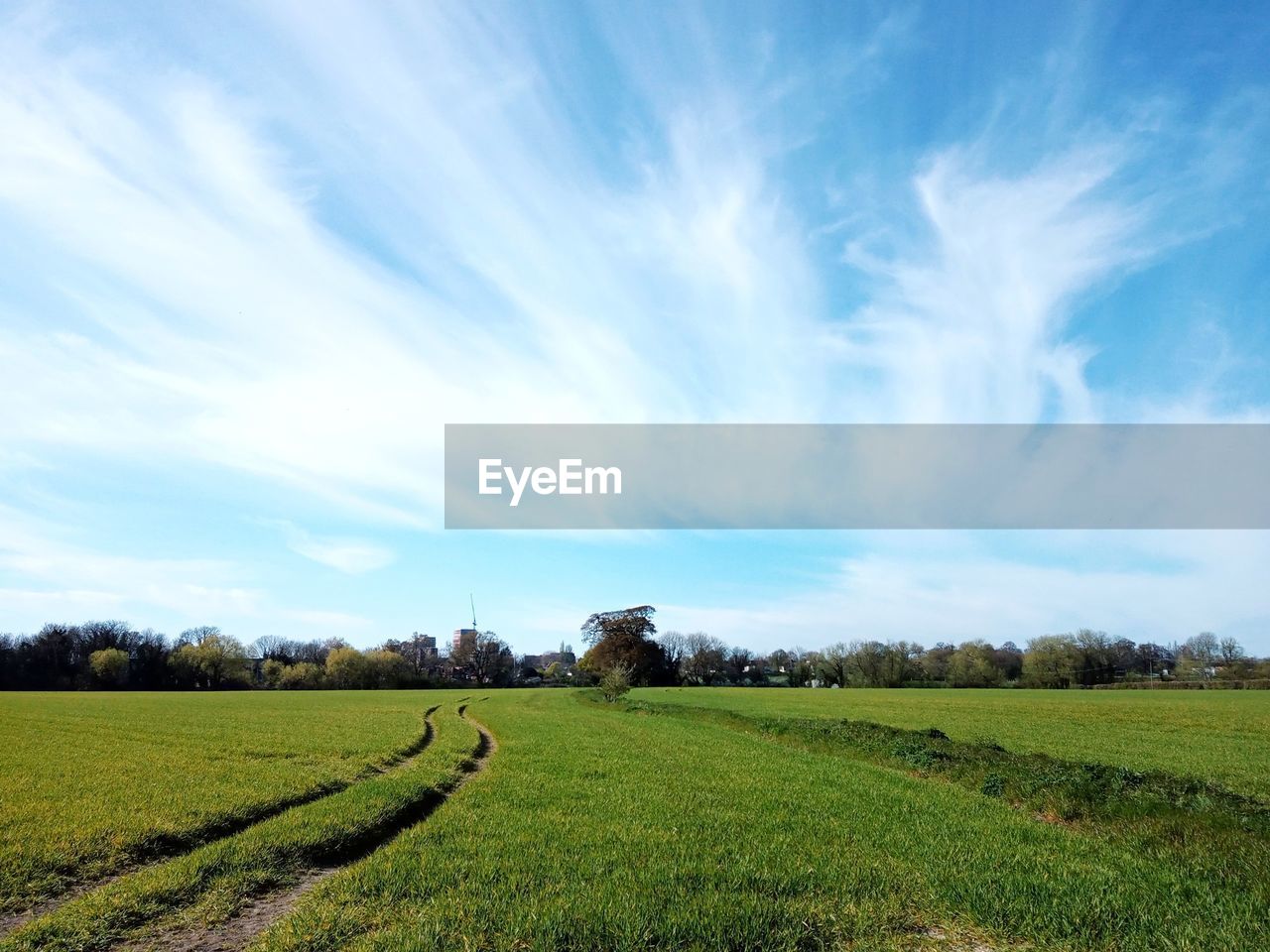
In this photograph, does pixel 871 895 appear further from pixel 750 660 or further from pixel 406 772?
pixel 750 660

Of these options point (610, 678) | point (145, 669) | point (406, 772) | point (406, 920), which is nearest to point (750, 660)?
point (610, 678)

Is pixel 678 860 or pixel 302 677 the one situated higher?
pixel 678 860

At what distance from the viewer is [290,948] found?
7.84 metres

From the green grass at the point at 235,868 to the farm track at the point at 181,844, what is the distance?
265mm

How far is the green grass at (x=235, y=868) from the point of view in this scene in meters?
8.55

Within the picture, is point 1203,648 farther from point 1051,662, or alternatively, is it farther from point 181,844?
point 181,844

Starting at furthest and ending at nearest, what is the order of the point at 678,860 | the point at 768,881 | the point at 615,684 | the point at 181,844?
1. the point at 615,684
2. the point at 181,844
3. the point at 678,860
4. the point at 768,881

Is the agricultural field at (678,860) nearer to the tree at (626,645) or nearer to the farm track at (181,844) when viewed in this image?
the farm track at (181,844)

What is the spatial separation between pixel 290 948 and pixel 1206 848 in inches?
555

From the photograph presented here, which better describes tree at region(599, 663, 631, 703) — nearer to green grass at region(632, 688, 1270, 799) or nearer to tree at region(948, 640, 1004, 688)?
green grass at region(632, 688, 1270, 799)

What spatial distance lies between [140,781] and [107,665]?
135970mm

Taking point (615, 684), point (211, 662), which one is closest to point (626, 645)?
point (615, 684)

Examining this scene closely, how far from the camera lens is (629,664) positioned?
11656cm

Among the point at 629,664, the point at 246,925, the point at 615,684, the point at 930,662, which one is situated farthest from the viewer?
the point at 930,662
